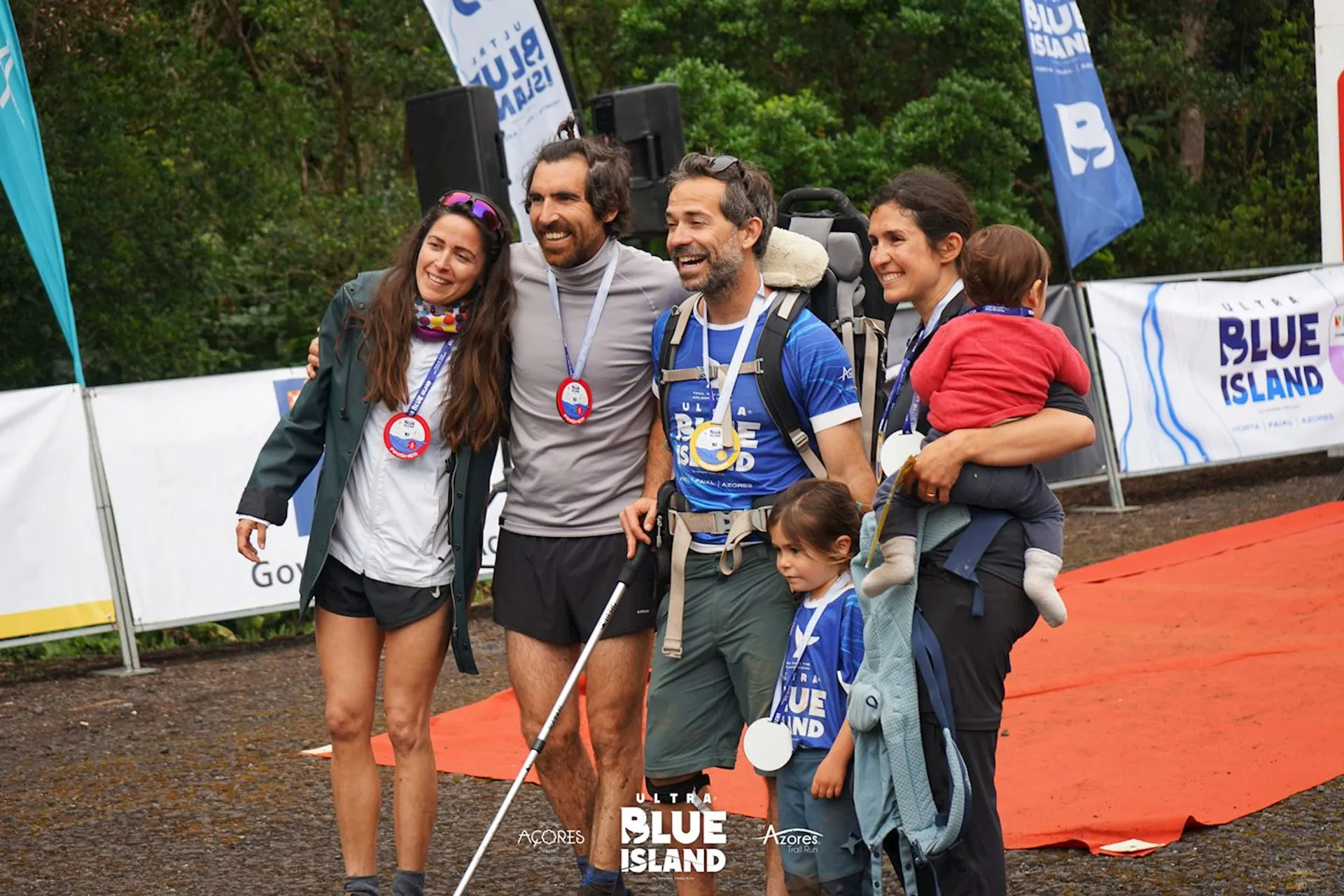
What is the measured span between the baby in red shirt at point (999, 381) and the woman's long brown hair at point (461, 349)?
131 cm

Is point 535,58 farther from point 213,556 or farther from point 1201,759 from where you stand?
point 1201,759

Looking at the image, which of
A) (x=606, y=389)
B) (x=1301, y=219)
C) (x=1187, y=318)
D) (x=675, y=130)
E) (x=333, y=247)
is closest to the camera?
(x=606, y=389)

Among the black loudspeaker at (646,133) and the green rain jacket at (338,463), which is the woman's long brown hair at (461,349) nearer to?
the green rain jacket at (338,463)

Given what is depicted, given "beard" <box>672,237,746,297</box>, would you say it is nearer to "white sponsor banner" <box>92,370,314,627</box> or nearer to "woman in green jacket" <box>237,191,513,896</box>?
"woman in green jacket" <box>237,191,513,896</box>

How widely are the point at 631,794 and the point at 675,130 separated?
4966 millimetres

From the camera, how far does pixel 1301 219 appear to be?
2194cm

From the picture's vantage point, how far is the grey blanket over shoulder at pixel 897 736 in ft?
11.2

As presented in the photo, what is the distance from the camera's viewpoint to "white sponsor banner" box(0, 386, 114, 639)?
8.38m

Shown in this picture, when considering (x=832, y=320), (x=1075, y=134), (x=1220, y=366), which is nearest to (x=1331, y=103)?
(x=1075, y=134)

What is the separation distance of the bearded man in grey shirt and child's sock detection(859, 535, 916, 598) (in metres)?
0.99

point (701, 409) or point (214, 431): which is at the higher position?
point (701, 409)

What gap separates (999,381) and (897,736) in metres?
0.76

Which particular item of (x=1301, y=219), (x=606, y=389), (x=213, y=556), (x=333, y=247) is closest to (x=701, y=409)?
(x=606, y=389)

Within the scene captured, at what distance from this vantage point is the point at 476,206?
14.7ft
